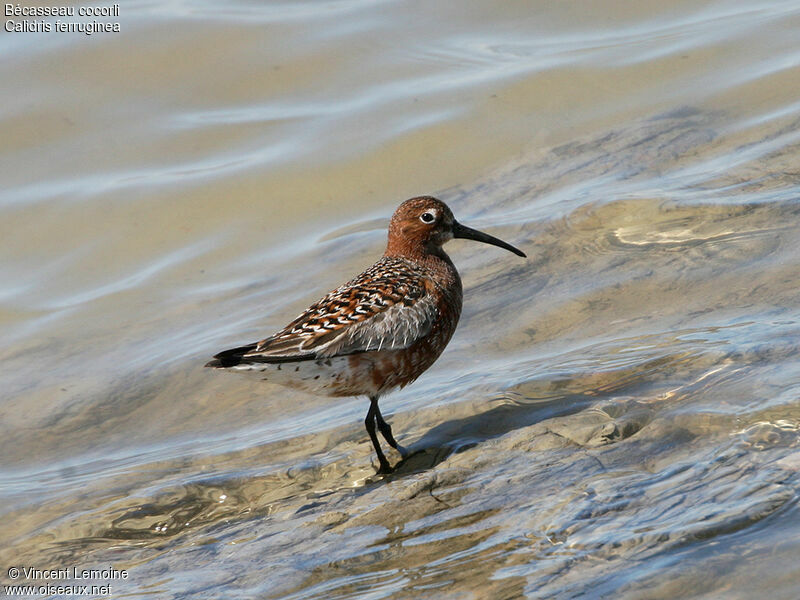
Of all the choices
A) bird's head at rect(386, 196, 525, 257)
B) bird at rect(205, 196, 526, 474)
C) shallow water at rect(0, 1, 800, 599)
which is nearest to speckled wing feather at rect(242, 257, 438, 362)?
bird at rect(205, 196, 526, 474)

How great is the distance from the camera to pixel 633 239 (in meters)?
8.19

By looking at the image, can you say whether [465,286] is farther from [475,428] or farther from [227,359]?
[227,359]

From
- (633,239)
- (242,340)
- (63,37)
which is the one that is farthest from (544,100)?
(63,37)

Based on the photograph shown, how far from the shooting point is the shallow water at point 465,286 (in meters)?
4.91

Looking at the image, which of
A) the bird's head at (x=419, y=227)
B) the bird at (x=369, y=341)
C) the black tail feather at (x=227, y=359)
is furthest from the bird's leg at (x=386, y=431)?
the bird's head at (x=419, y=227)

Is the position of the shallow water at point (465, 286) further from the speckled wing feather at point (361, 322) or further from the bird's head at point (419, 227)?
the bird's head at point (419, 227)

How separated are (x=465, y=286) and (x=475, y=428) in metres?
2.23

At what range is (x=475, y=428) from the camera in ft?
20.5

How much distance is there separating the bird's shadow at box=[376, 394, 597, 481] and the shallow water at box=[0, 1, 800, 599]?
0.03m

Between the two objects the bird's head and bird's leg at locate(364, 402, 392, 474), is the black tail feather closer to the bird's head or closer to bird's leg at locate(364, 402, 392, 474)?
bird's leg at locate(364, 402, 392, 474)

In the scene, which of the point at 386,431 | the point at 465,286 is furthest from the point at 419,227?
the point at 386,431

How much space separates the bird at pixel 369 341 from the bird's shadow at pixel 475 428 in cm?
11

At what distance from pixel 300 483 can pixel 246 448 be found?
74 cm

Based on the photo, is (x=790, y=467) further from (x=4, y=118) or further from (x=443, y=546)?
(x=4, y=118)
